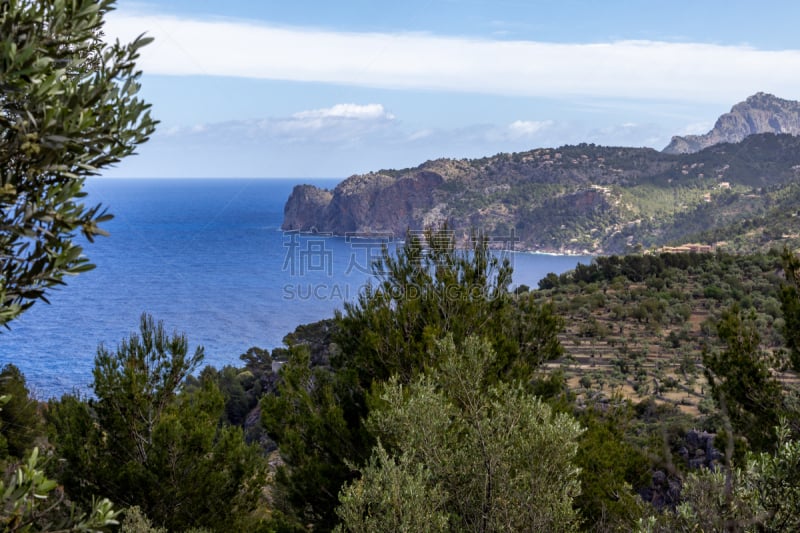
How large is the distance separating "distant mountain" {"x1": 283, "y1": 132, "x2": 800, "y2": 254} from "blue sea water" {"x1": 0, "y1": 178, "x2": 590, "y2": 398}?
6.12 metres

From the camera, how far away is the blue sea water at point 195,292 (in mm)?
47906

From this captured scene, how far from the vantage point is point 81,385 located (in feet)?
116

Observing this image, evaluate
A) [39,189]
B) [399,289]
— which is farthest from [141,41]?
[399,289]


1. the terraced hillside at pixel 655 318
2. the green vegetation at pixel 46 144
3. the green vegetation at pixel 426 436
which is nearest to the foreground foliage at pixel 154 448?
the green vegetation at pixel 426 436

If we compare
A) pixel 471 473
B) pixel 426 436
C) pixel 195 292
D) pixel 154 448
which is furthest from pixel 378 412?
pixel 195 292

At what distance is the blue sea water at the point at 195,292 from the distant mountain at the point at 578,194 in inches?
241

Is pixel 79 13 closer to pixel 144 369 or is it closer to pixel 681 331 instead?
pixel 144 369

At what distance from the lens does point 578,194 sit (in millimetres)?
96312

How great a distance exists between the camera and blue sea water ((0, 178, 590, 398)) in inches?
1886

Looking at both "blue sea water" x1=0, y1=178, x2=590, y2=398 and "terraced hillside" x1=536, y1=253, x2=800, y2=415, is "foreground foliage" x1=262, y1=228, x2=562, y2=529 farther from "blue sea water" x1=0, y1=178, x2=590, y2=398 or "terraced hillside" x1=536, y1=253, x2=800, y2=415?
"terraced hillside" x1=536, y1=253, x2=800, y2=415

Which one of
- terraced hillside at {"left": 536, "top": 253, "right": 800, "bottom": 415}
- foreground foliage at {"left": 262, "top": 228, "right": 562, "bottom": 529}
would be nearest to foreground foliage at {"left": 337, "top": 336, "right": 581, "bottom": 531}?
foreground foliage at {"left": 262, "top": 228, "right": 562, "bottom": 529}

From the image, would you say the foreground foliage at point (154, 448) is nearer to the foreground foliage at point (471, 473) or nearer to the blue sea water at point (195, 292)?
the foreground foliage at point (471, 473)

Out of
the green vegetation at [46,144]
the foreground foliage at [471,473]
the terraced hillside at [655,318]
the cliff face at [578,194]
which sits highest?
the cliff face at [578,194]

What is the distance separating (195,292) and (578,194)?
58225 mm
